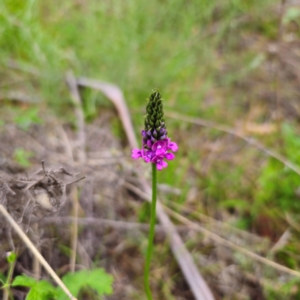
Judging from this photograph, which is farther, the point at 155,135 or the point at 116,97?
the point at 116,97

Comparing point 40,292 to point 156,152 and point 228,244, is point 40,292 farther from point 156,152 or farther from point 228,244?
point 228,244

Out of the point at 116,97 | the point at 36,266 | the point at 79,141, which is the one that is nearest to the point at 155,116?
the point at 36,266

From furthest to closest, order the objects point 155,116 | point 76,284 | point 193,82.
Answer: point 193,82 → point 76,284 → point 155,116

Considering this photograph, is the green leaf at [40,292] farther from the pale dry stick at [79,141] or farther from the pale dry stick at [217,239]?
the pale dry stick at [217,239]

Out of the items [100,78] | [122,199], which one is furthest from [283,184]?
[100,78]

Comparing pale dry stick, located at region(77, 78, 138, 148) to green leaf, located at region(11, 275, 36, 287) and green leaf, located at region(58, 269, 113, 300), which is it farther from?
green leaf, located at region(11, 275, 36, 287)

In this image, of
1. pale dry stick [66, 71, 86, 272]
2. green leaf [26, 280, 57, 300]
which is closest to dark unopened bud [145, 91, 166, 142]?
green leaf [26, 280, 57, 300]

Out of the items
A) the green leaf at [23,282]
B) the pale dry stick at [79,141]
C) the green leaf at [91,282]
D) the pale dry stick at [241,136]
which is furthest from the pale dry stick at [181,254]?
the green leaf at [23,282]

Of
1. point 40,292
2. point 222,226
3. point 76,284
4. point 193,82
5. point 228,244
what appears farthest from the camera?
point 193,82

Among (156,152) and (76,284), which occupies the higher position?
(156,152)
